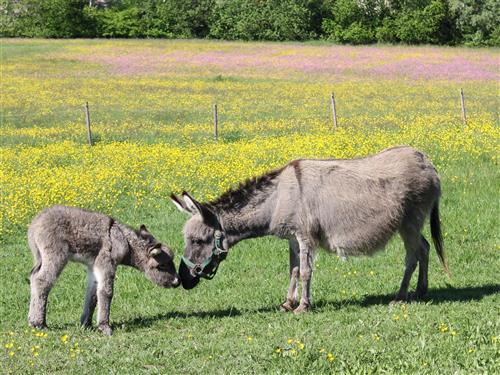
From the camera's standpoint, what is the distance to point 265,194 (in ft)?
32.7

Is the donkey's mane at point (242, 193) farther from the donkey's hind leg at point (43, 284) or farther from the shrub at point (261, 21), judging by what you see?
the shrub at point (261, 21)

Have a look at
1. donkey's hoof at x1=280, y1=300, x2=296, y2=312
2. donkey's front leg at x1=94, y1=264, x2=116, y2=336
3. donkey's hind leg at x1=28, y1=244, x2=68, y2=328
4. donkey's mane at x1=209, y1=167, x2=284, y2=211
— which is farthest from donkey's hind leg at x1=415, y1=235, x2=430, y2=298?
donkey's hind leg at x1=28, y1=244, x2=68, y2=328

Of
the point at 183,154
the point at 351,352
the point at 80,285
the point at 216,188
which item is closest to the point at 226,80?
the point at 183,154

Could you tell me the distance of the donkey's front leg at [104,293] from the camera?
359 inches

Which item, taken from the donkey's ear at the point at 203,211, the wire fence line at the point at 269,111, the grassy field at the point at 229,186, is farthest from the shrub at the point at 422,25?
the donkey's ear at the point at 203,211

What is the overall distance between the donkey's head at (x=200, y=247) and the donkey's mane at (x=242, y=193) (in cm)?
23

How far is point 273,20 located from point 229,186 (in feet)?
219

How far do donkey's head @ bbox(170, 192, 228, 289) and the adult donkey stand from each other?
0.04 feet

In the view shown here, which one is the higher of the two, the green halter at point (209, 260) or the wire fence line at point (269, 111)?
the green halter at point (209, 260)

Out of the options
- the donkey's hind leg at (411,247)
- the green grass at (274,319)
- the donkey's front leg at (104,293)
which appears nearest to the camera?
the green grass at (274,319)

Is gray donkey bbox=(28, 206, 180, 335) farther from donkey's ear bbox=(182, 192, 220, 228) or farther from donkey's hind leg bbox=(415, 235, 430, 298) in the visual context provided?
donkey's hind leg bbox=(415, 235, 430, 298)

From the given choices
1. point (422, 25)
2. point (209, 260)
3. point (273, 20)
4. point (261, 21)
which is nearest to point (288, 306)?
point (209, 260)

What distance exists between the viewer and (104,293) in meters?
9.28

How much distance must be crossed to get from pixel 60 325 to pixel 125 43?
203 ft
